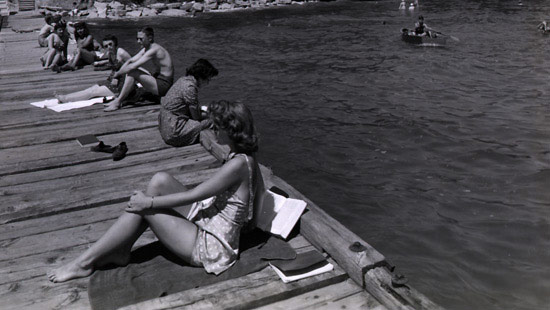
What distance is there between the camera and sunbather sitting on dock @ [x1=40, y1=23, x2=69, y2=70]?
14062 millimetres

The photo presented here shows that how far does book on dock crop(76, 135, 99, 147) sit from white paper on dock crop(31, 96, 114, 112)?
6.57ft

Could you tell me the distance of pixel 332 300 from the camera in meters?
3.99

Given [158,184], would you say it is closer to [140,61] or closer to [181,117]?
[181,117]

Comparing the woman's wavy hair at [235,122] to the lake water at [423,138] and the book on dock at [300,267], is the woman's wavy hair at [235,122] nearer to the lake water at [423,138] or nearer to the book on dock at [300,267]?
the book on dock at [300,267]

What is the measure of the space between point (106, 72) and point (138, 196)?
9980 millimetres

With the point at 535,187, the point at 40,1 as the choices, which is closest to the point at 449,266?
the point at 535,187

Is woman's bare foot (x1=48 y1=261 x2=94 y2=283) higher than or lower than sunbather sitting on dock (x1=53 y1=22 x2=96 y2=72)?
lower

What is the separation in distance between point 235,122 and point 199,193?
23.6 inches

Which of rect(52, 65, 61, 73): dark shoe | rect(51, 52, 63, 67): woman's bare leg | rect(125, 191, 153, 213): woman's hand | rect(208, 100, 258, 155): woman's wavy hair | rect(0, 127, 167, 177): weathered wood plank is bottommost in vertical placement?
rect(0, 127, 167, 177): weathered wood plank

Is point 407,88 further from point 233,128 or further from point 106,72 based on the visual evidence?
Answer: point 233,128

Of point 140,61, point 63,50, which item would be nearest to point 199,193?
point 140,61

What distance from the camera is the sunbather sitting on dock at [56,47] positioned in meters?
14.1

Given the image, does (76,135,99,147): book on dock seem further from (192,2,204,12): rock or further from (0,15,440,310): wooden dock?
(192,2,204,12): rock

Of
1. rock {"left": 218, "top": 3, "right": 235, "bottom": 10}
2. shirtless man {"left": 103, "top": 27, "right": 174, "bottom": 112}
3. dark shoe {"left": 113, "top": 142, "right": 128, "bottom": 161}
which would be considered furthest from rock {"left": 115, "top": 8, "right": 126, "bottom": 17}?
dark shoe {"left": 113, "top": 142, "right": 128, "bottom": 161}
